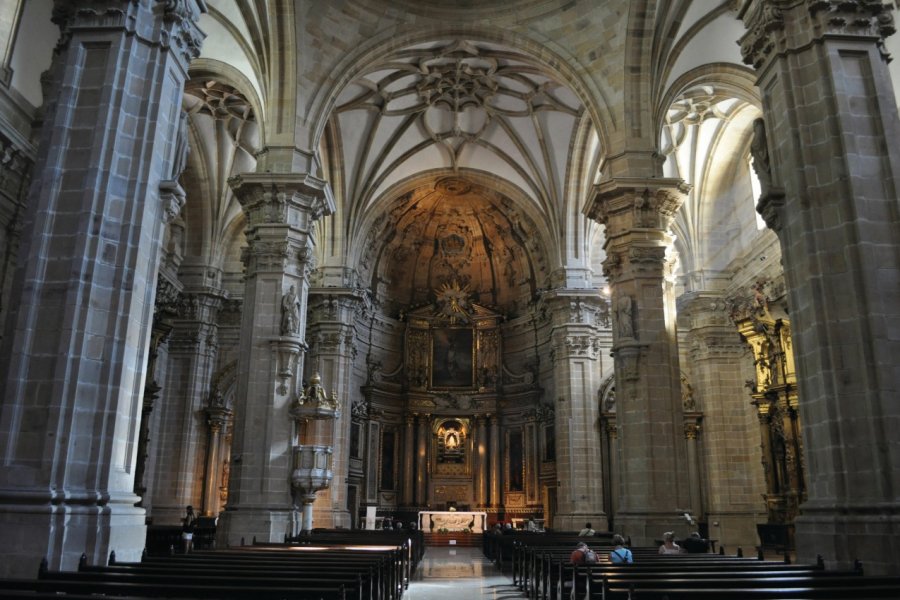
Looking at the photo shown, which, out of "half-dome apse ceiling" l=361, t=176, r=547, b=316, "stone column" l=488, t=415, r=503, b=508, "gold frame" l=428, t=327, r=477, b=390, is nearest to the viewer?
"stone column" l=488, t=415, r=503, b=508

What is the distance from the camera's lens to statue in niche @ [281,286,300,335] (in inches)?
599

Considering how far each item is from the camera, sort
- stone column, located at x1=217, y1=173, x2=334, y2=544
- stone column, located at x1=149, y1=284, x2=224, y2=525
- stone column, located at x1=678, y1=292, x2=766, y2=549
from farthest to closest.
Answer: stone column, located at x1=149, y1=284, x2=224, y2=525
stone column, located at x1=678, y1=292, x2=766, y2=549
stone column, located at x1=217, y1=173, x2=334, y2=544

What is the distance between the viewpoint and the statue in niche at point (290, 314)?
1521 cm

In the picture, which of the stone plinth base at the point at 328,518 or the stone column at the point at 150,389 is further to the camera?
the stone plinth base at the point at 328,518

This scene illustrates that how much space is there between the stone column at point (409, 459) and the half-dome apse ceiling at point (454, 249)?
4.82 metres

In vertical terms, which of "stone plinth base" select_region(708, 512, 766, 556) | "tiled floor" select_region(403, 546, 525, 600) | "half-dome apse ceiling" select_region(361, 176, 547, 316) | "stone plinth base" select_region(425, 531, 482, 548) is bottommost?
"tiled floor" select_region(403, 546, 525, 600)

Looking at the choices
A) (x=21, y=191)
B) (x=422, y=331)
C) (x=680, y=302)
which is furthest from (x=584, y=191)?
(x=21, y=191)

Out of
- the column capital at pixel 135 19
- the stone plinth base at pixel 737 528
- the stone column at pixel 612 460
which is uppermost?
the column capital at pixel 135 19

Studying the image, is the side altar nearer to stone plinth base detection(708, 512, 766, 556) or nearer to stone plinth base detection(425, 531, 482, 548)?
stone plinth base detection(425, 531, 482, 548)

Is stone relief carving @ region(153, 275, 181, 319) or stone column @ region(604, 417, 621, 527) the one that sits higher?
stone relief carving @ region(153, 275, 181, 319)

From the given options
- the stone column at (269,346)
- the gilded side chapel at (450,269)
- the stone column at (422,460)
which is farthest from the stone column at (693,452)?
the stone column at (269,346)

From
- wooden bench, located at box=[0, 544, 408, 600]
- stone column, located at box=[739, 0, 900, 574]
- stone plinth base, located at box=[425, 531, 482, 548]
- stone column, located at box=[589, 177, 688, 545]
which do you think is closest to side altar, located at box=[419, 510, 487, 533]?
stone plinth base, located at box=[425, 531, 482, 548]

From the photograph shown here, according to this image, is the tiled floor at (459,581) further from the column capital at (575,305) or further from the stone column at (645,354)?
the column capital at (575,305)

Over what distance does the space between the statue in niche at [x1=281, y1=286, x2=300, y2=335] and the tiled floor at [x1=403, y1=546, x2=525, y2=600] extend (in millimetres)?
5667
